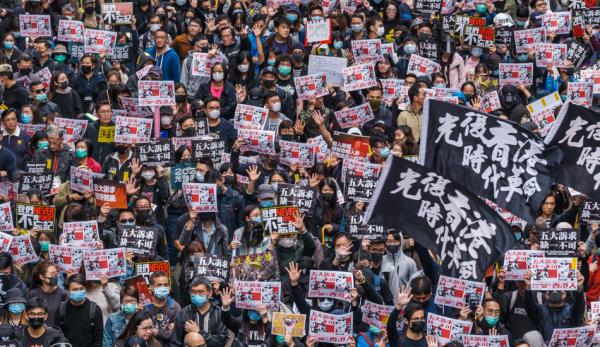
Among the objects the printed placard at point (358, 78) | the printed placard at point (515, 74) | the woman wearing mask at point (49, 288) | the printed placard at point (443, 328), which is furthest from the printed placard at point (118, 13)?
the printed placard at point (443, 328)

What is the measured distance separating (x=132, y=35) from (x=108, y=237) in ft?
23.9

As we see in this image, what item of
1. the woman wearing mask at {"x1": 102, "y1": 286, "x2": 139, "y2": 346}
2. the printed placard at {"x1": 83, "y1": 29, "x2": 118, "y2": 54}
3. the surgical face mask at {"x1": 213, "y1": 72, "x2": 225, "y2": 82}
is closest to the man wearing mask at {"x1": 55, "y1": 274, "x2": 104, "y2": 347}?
the woman wearing mask at {"x1": 102, "y1": 286, "x2": 139, "y2": 346}

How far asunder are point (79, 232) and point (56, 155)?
8.33 feet

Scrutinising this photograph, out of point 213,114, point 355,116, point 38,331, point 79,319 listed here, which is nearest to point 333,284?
point 79,319

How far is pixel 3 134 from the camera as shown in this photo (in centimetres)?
2316

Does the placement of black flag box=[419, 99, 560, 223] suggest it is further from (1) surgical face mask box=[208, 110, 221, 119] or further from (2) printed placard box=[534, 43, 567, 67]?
(2) printed placard box=[534, 43, 567, 67]

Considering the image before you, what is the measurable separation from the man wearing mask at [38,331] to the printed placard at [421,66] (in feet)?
28.6

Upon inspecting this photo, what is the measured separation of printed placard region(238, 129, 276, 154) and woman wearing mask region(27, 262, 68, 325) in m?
3.95

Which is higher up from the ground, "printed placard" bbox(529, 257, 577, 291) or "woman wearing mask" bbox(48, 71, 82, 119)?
"woman wearing mask" bbox(48, 71, 82, 119)

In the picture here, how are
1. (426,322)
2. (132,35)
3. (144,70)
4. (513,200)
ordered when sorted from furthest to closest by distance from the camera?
(132,35) → (144,70) → (426,322) → (513,200)

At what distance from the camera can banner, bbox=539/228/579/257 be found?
20.1m

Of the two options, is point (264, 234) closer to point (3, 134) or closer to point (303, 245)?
point (303, 245)

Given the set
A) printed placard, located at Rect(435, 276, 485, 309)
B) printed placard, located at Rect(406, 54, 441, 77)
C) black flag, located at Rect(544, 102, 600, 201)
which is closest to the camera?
black flag, located at Rect(544, 102, 600, 201)

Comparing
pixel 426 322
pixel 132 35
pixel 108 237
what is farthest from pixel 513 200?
pixel 132 35
